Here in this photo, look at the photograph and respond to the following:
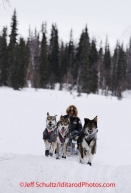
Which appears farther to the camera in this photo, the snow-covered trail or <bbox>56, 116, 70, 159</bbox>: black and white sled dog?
<bbox>56, 116, 70, 159</bbox>: black and white sled dog

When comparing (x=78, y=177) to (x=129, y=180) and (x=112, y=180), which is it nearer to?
(x=112, y=180)

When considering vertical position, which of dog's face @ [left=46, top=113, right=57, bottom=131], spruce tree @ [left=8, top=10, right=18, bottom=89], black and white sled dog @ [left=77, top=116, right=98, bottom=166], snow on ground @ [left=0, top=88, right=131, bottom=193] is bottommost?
snow on ground @ [left=0, top=88, right=131, bottom=193]

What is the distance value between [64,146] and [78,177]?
5.91 feet

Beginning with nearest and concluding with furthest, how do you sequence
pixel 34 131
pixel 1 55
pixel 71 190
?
pixel 71 190 < pixel 34 131 < pixel 1 55

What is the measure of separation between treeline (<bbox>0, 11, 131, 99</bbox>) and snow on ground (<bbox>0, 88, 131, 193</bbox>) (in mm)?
12824

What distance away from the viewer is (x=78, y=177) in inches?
187

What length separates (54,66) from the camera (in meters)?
44.6

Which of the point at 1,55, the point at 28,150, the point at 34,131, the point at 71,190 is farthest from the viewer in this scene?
the point at 1,55

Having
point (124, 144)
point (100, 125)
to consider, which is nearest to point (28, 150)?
point (124, 144)

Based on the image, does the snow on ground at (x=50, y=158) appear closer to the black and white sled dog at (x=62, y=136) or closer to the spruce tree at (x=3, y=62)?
the black and white sled dog at (x=62, y=136)

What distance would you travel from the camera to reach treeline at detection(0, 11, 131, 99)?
31.6m

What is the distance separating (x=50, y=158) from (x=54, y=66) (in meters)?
39.3

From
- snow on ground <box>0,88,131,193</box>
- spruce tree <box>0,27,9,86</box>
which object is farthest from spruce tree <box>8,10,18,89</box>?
snow on ground <box>0,88,131,193</box>

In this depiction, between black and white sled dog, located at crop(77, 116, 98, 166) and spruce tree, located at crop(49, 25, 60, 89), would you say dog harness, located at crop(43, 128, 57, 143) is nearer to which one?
black and white sled dog, located at crop(77, 116, 98, 166)
